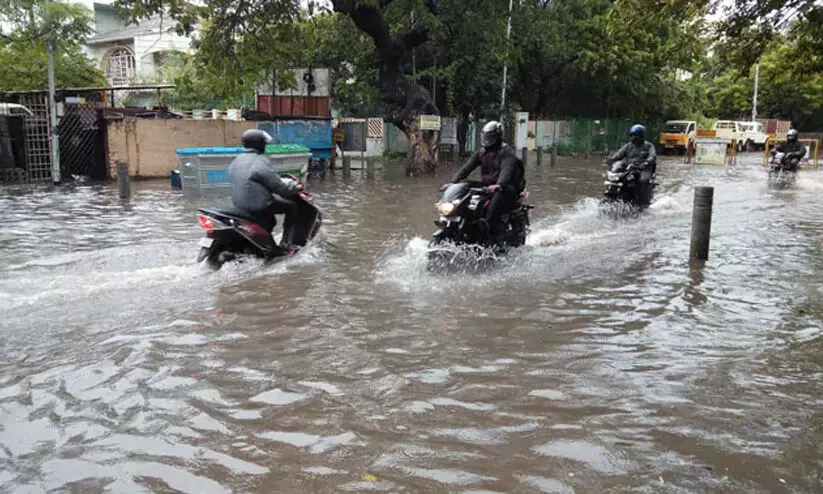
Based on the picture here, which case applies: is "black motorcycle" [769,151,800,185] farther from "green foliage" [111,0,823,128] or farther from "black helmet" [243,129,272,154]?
"black helmet" [243,129,272,154]

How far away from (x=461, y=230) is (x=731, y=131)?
36.5 metres

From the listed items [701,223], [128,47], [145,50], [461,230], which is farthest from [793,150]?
[128,47]

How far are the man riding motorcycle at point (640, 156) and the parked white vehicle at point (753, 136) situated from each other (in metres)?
31.6

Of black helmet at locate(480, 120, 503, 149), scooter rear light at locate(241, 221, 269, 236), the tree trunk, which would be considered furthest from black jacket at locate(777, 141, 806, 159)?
scooter rear light at locate(241, 221, 269, 236)

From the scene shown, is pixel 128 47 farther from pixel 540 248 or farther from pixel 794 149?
pixel 540 248

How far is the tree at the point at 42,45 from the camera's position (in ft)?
57.2

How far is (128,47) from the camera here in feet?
133

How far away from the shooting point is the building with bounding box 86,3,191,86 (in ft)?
Answer: 127

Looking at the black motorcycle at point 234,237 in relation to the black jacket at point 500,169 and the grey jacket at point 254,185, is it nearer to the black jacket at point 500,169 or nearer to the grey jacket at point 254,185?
the grey jacket at point 254,185

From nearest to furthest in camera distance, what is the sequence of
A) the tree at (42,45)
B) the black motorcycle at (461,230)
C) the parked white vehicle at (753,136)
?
the black motorcycle at (461,230)
the tree at (42,45)
the parked white vehicle at (753,136)

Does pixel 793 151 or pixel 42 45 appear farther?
pixel 793 151

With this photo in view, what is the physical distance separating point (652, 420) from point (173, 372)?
3152 millimetres

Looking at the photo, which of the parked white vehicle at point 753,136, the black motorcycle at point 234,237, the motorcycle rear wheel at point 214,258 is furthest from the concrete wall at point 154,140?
the parked white vehicle at point 753,136

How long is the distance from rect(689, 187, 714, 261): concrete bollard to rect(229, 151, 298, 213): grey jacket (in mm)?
5156
